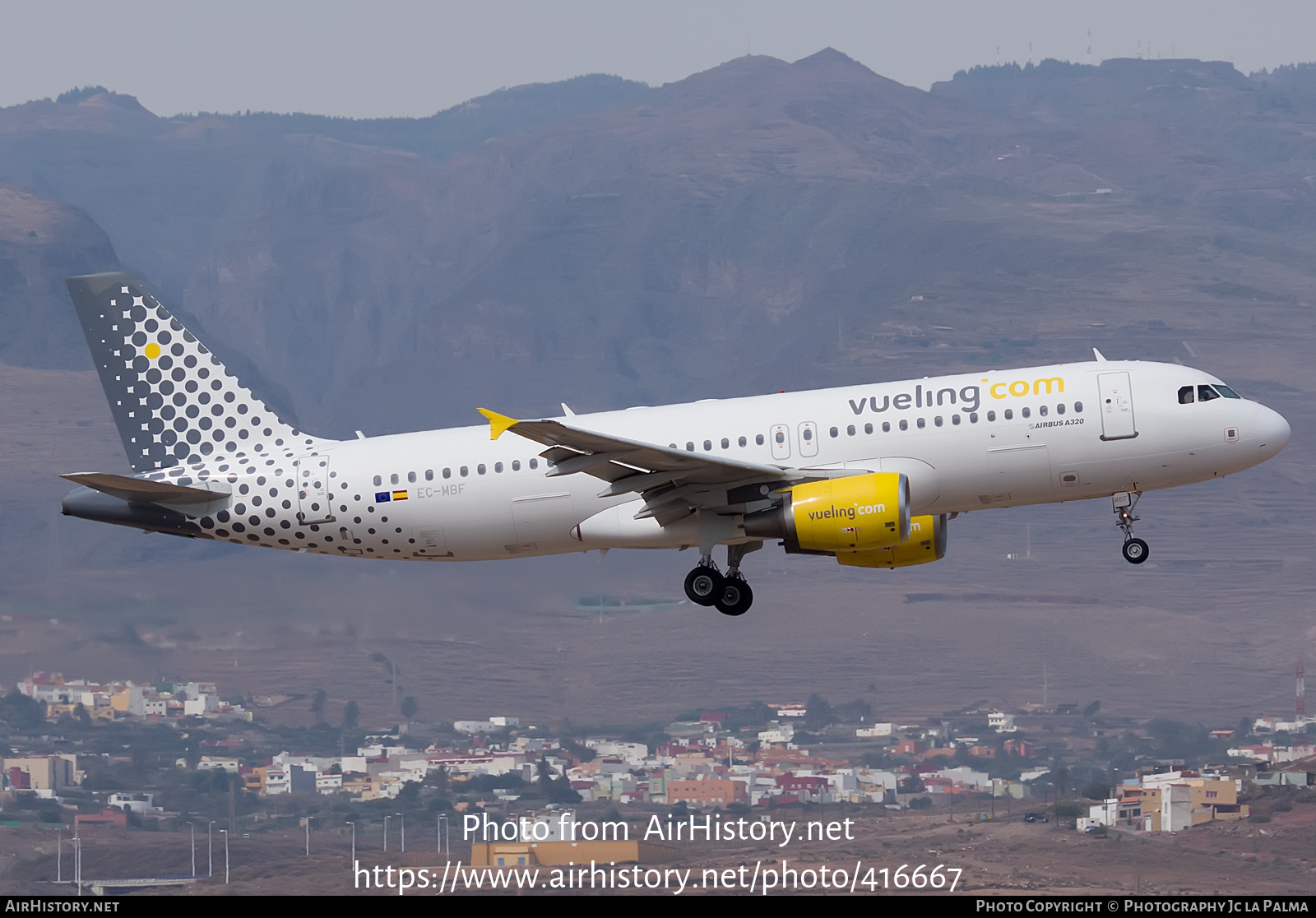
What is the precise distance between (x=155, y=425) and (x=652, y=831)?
3238 inches

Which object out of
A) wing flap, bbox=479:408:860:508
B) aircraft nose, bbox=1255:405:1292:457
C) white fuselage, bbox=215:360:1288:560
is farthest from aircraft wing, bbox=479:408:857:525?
aircraft nose, bbox=1255:405:1292:457

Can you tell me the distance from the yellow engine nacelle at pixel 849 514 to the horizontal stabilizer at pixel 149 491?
13.7 metres

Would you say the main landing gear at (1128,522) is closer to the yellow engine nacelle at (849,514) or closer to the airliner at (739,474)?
the airliner at (739,474)

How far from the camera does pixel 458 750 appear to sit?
194 meters

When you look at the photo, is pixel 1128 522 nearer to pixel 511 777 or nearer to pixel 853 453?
pixel 853 453

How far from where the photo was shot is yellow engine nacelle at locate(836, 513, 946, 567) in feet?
147

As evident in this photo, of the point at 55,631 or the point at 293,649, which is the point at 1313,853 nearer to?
the point at 293,649

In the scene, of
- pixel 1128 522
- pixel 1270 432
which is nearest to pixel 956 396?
pixel 1128 522

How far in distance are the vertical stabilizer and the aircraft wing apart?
27.0 ft

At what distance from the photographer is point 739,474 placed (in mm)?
42531

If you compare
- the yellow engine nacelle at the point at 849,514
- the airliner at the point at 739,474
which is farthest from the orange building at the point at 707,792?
the yellow engine nacelle at the point at 849,514

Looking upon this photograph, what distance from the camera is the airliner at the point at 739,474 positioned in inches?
1678

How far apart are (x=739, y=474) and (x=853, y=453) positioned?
8.78 ft
